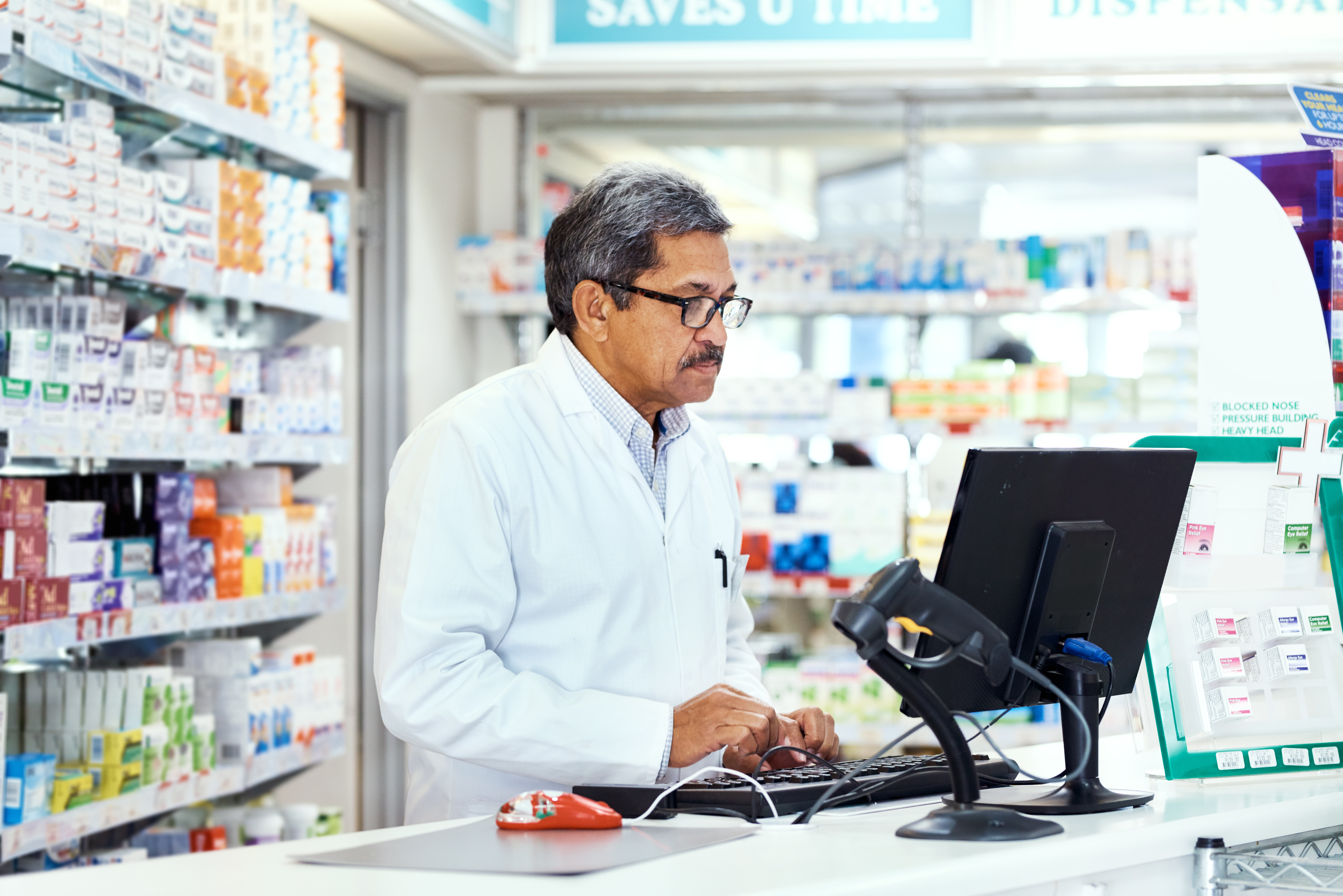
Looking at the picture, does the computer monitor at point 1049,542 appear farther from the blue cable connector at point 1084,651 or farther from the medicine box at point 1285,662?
the medicine box at point 1285,662

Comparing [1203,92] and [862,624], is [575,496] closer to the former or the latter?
[862,624]

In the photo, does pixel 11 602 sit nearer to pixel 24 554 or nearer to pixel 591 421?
pixel 24 554

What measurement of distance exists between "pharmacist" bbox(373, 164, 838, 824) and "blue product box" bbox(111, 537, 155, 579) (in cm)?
115

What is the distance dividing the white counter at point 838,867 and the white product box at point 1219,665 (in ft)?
0.70

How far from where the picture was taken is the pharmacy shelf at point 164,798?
8.80 feet

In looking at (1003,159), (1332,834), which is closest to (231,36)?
(1332,834)

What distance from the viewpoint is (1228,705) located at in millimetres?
1999

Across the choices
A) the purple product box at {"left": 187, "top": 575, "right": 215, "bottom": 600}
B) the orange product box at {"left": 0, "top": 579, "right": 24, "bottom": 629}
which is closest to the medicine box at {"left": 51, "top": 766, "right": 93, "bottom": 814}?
the orange product box at {"left": 0, "top": 579, "right": 24, "bottom": 629}

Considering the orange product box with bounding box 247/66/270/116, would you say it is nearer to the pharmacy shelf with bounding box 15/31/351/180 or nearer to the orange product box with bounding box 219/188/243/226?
the pharmacy shelf with bounding box 15/31/351/180

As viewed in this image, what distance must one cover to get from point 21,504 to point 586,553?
4.08 feet

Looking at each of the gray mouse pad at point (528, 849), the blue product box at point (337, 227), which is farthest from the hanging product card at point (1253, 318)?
the blue product box at point (337, 227)

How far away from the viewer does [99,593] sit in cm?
296

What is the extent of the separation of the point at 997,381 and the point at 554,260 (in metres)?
2.93

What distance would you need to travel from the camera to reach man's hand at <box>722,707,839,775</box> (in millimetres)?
2068
